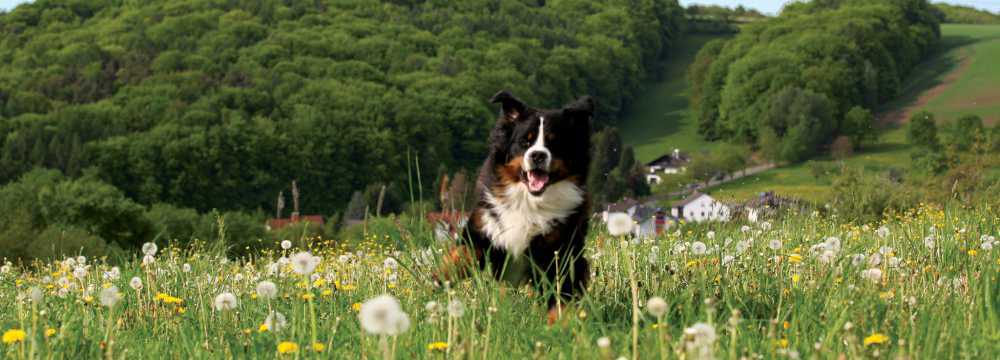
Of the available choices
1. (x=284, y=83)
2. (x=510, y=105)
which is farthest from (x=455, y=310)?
(x=284, y=83)

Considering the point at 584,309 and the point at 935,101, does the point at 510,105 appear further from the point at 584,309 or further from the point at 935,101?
the point at 935,101

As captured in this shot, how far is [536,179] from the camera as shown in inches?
179

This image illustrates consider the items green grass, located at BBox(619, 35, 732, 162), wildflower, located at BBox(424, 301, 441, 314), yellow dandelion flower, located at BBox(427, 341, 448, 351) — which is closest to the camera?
wildflower, located at BBox(424, 301, 441, 314)

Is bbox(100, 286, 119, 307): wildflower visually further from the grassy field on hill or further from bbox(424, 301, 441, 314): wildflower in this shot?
the grassy field on hill

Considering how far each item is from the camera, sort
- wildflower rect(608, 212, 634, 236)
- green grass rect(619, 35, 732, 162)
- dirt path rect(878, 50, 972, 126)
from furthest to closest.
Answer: green grass rect(619, 35, 732, 162)
dirt path rect(878, 50, 972, 126)
wildflower rect(608, 212, 634, 236)

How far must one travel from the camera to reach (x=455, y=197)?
5.15 m

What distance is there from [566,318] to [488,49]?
140 metres

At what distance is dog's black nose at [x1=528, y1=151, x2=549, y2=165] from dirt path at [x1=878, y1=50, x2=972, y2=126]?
10634cm

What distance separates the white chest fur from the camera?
14.9 feet

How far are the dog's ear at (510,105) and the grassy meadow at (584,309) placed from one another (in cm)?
66

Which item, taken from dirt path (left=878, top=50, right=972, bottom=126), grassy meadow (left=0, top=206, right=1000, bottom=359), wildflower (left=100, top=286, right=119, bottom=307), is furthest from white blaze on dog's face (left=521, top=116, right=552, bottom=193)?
dirt path (left=878, top=50, right=972, bottom=126)

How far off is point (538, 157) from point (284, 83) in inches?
4969

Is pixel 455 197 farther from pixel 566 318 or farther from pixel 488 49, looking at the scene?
pixel 488 49

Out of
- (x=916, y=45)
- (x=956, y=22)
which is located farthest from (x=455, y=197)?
(x=956, y=22)
